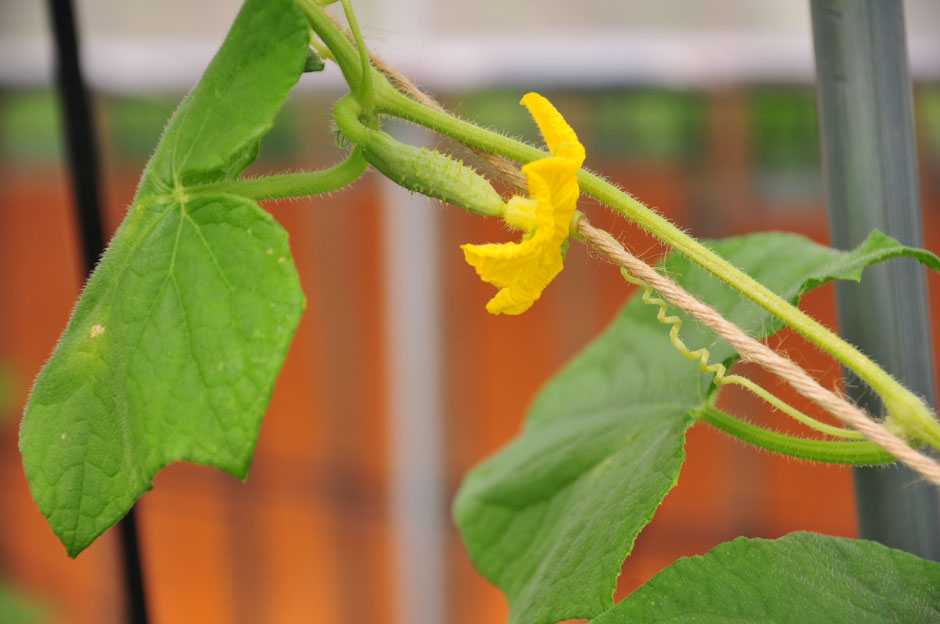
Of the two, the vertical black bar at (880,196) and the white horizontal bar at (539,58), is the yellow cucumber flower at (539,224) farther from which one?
the white horizontal bar at (539,58)

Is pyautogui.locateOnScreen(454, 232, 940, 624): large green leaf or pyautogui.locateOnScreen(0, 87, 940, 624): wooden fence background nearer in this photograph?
pyautogui.locateOnScreen(454, 232, 940, 624): large green leaf

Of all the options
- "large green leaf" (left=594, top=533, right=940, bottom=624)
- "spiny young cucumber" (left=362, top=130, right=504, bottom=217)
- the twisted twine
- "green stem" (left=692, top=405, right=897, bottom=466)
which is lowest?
"large green leaf" (left=594, top=533, right=940, bottom=624)

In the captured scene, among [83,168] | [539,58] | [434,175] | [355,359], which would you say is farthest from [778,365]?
[355,359]

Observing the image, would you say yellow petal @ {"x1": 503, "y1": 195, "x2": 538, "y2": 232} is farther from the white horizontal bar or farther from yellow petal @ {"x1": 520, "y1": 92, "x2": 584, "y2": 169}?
the white horizontal bar

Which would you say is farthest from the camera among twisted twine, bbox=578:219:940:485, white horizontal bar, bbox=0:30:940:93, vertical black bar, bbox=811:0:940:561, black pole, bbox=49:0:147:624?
white horizontal bar, bbox=0:30:940:93

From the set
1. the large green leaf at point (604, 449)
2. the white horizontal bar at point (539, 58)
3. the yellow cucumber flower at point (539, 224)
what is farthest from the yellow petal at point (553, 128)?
the white horizontal bar at point (539, 58)

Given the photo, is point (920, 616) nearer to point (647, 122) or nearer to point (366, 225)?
point (647, 122)

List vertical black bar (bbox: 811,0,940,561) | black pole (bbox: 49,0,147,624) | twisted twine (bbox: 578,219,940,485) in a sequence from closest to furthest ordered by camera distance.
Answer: twisted twine (bbox: 578,219,940,485) → vertical black bar (bbox: 811,0,940,561) → black pole (bbox: 49,0,147,624)

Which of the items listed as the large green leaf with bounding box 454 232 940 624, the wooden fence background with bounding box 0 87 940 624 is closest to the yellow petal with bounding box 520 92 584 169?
the large green leaf with bounding box 454 232 940 624
